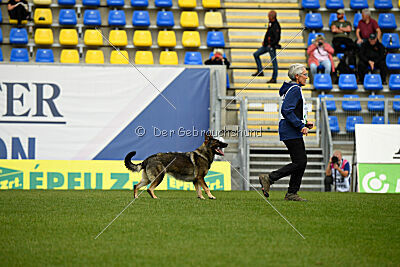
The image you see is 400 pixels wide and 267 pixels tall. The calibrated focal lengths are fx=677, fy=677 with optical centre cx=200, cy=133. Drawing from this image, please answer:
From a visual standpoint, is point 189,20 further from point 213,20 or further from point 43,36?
point 43,36

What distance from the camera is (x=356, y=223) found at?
7.29 metres

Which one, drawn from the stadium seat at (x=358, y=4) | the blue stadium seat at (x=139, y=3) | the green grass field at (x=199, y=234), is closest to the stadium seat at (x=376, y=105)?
the stadium seat at (x=358, y=4)

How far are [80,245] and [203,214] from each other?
8.19 ft

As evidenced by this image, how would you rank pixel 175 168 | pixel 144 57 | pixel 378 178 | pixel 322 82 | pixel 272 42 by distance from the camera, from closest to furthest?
pixel 175 168
pixel 378 178
pixel 272 42
pixel 322 82
pixel 144 57

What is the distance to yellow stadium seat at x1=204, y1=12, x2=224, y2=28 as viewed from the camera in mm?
21281

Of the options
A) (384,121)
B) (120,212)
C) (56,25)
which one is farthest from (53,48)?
(120,212)

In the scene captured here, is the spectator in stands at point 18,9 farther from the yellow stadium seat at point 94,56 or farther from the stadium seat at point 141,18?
the stadium seat at point 141,18

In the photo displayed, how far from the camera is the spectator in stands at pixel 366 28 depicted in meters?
20.4

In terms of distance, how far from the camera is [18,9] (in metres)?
20.4

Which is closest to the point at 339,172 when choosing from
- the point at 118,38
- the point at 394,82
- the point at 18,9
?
the point at 394,82

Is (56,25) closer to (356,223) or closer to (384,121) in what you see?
(384,121)

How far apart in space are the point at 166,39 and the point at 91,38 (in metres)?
2.28

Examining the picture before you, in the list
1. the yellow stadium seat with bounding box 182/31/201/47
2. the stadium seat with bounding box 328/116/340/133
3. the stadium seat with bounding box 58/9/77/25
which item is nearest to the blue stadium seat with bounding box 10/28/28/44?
the stadium seat with bounding box 58/9/77/25

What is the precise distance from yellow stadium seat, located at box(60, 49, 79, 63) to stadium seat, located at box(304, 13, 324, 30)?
728cm
